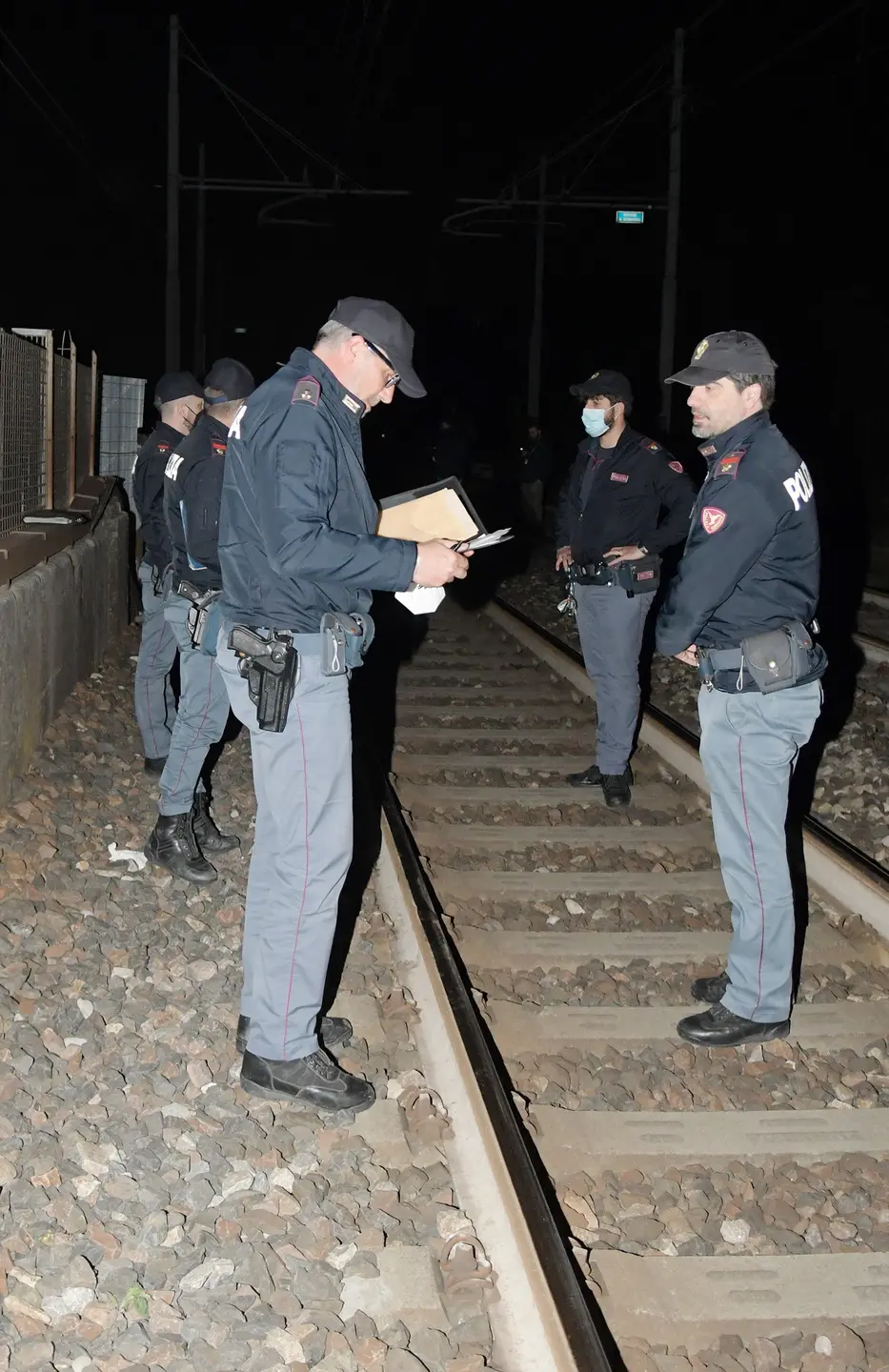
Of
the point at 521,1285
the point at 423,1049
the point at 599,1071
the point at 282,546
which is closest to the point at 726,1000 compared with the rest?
the point at 599,1071

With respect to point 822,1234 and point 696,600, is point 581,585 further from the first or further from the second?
point 822,1234

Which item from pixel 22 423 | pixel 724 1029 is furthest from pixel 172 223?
pixel 724 1029

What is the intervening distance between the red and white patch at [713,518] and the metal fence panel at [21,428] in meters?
5.54

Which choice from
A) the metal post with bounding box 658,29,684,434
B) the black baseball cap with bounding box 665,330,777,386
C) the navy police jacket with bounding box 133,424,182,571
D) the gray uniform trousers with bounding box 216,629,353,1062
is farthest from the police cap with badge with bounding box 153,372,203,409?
the metal post with bounding box 658,29,684,434

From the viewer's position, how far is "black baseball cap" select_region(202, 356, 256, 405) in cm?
580

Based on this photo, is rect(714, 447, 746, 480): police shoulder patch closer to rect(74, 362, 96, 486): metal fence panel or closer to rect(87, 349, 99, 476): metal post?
rect(74, 362, 96, 486): metal fence panel

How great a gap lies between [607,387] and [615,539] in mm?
810

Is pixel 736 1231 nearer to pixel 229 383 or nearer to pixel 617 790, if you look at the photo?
pixel 617 790

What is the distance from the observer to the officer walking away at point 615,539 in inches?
273

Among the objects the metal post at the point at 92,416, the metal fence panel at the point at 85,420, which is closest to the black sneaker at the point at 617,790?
the metal fence panel at the point at 85,420

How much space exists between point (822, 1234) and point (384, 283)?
75.5 meters

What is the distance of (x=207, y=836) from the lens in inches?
255

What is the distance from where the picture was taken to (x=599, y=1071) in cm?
442

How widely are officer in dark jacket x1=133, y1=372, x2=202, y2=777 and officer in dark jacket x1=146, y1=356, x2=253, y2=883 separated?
83cm
